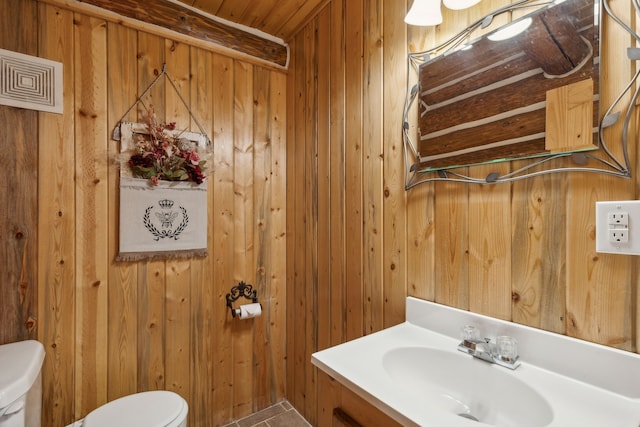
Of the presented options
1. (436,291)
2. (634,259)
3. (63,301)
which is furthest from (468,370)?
(63,301)

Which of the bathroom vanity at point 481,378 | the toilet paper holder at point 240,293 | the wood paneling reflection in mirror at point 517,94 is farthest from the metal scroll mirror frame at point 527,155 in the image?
the toilet paper holder at point 240,293

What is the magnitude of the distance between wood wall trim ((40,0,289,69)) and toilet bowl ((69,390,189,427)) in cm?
184

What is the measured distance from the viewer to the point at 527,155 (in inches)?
36.0

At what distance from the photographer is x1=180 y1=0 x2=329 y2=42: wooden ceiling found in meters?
1.74

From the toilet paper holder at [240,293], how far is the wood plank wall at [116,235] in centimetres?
4

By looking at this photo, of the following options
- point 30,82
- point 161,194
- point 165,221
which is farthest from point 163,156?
point 30,82

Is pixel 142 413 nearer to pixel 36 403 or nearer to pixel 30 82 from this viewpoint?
pixel 36 403

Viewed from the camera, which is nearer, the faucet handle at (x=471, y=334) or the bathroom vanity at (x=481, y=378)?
the bathroom vanity at (x=481, y=378)

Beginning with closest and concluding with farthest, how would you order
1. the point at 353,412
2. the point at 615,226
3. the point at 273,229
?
the point at 615,226, the point at 353,412, the point at 273,229

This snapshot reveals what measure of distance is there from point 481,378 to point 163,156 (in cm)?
171

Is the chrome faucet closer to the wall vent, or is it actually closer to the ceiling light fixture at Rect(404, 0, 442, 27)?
the ceiling light fixture at Rect(404, 0, 442, 27)

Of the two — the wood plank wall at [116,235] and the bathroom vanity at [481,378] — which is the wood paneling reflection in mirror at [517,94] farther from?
the wood plank wall at [116,235]

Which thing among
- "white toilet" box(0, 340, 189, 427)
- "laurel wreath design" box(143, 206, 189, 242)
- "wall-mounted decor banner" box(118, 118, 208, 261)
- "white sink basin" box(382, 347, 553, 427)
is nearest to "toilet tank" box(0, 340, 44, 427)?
"white toilet" box(0, 340, 189, 427)

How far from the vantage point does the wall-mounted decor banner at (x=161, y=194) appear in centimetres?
158
